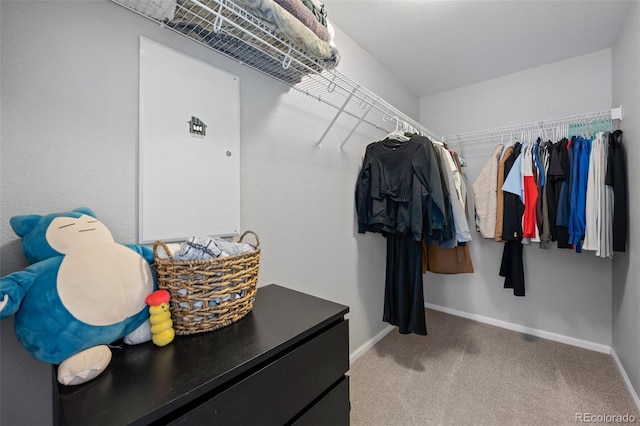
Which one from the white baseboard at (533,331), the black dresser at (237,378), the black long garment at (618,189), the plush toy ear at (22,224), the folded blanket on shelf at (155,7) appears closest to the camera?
the black dresser at (237,378)

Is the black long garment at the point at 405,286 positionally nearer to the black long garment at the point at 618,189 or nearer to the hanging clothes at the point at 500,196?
the hanging clothes at the point at 500,196

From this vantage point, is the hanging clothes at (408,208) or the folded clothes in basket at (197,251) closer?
the folded clothes in basket at (197,251)

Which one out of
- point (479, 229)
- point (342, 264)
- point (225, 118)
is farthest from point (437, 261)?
point (225, 118)

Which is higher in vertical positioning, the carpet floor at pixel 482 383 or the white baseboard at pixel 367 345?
the white baseboard at pixel 367 345

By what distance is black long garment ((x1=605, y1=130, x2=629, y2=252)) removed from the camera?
1650mm

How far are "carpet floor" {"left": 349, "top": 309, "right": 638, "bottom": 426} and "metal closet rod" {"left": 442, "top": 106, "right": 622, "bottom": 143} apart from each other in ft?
5.96

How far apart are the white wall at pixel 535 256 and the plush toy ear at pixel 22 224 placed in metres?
3.13

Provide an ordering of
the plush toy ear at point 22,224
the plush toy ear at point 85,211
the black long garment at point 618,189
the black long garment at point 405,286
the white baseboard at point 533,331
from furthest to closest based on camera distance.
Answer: the white baseboard at point 533,331 < the black long garment at point 405,286 < the black long garment at point 618,189 < the plush toy ear at point 85,211 < the plush toy ear at point 22,224

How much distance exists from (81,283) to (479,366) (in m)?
2.33

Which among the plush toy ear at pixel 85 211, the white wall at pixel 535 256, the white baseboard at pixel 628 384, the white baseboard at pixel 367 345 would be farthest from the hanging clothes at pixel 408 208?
the plush toy ear at pixel 85 211

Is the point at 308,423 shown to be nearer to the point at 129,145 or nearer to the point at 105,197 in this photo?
the point at 105,197

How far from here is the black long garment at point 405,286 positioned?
1.89 m

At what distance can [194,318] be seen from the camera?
0.75m

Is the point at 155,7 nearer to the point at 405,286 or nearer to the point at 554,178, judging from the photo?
the point at 405,286
